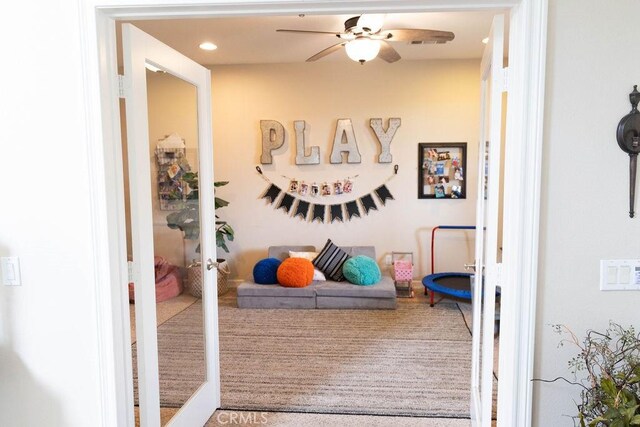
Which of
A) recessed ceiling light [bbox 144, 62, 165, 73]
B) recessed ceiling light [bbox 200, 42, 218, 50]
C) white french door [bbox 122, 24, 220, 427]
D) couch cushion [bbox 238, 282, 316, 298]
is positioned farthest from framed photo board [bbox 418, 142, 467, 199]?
recessed ceiling light [bbox 144, 62, 165, 73]

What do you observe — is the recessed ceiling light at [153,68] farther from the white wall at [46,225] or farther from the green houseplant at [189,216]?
the green houseplant at [189,216]

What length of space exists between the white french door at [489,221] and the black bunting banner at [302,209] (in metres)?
3.26

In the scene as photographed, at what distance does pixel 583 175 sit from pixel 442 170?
12.6 feet

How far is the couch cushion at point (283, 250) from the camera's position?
5285mm

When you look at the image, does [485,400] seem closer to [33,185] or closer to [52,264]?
[52,264]

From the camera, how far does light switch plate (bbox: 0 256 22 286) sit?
168 cm

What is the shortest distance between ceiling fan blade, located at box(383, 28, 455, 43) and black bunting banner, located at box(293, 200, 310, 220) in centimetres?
238

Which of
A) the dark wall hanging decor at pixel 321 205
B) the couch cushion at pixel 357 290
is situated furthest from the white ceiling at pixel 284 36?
the couch cushion at pixel 357 290

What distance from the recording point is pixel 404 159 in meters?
5.30

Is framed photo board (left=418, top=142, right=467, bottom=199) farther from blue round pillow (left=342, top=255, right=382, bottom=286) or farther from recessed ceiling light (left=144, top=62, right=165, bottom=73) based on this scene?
recessed ceiling light (left=144, top=62, right=165, bottom=73)

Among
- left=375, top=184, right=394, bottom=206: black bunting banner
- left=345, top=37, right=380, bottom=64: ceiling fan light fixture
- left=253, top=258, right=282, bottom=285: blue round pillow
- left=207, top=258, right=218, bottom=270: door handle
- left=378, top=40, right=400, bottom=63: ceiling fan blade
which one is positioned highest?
left=378, top=40, right=400, bottom=63: ceiling fan blade

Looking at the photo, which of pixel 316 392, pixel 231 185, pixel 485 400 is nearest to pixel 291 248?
pixel 231 185

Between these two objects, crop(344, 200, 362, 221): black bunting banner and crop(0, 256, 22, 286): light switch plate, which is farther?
crop(344, 200, 362, 221): black bunting banner

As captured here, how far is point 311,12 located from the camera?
5.19 ft
